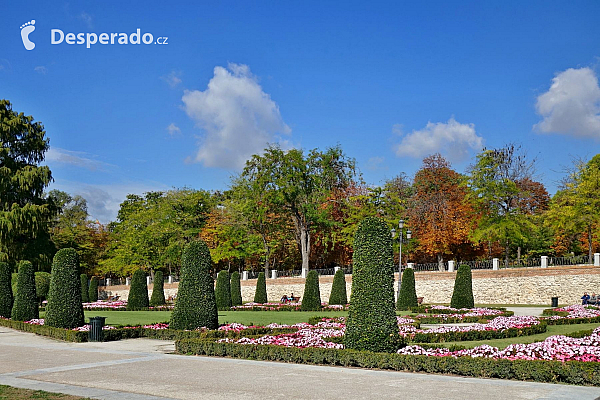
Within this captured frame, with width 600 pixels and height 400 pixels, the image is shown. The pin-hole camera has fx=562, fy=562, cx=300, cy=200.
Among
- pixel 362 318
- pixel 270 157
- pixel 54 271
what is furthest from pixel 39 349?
pixel 270 157

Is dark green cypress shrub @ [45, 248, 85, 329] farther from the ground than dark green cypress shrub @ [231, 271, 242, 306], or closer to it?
farther from the ground

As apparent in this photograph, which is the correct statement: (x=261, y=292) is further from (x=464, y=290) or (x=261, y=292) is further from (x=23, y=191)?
(x=23, y=191)

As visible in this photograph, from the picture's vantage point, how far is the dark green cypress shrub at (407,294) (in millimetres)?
29031

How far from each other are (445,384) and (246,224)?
1649 inches

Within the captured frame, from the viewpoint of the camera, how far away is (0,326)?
2336 cm

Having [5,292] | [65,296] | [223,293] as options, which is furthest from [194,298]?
[223,293]

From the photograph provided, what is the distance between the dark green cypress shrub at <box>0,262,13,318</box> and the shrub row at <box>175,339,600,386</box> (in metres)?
16.2

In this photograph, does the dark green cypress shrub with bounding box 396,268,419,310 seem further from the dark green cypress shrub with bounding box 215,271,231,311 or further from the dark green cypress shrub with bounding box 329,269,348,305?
the dark green cypress shrub with bounding box 215,271,231,311

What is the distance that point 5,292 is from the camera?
2559 centimetres

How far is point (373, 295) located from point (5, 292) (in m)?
20.6

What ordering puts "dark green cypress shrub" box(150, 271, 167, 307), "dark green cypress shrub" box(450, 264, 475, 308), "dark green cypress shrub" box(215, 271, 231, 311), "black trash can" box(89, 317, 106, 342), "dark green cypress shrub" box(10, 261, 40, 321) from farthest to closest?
"dark green cypress shrub" box(150, 271, 167, 307), "dark green cypress shrub" box(215, 271, 231, 311), "dark green cypress shrub" box(450, 264, 475, 308), "dark green cypress shrub" box(10, 261, 40, 321), "black trash can" box(89, 317, 106, 342)

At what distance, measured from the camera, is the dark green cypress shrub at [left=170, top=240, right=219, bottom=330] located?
16359mm

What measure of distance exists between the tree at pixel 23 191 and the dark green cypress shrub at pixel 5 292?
52.6 feet

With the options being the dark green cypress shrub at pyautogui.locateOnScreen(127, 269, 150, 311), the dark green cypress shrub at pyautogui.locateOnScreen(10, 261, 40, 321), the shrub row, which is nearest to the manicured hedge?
the dark green cypress shrub at pyautogui.locateOnScreen(127, 269, 150, 311)
